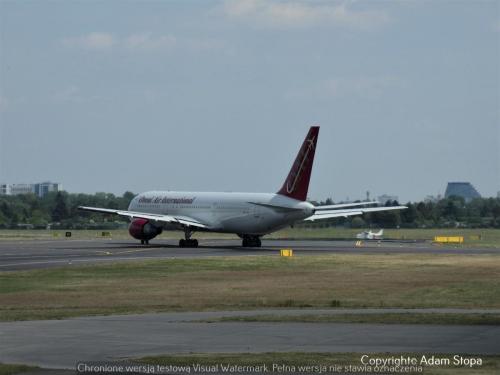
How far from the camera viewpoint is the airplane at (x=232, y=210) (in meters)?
86.4

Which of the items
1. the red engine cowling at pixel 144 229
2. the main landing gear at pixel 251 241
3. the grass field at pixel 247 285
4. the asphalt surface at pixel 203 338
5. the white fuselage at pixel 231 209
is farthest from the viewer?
the red engine cowling at pixel 144 229

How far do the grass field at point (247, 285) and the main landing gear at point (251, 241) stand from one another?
21.1 metres

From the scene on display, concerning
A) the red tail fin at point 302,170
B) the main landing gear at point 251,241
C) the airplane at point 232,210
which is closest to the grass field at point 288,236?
the airplane at point 232,210

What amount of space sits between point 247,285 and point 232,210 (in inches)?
1607

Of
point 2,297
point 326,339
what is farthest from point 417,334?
point 2,297

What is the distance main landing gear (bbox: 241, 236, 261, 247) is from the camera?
93.4 m

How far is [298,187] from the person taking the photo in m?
86.2

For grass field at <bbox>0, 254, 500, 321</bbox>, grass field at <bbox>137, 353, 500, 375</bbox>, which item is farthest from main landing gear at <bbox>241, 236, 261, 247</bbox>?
grass field at <bbox>137, 353, 500, 375</bbox>

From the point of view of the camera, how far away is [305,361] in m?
25.7

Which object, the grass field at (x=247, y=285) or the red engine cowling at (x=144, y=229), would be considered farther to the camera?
the red engine cowling at (x=144, y=229)

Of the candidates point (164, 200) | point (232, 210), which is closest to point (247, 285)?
point (232, 210)

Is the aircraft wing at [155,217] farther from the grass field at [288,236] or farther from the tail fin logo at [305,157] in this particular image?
the grass field at [288,236]

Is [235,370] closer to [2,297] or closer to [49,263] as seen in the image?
[2,297]

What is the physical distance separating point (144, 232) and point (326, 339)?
6591cm
